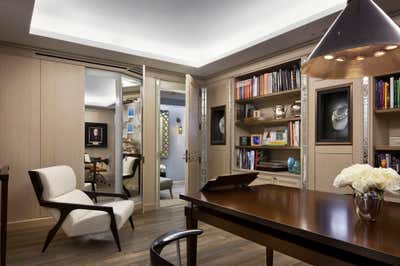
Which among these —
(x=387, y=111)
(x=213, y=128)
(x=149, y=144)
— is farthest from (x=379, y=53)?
(x=149, y=144)

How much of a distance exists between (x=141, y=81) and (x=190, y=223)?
331cm

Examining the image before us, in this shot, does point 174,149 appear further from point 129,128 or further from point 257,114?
point 257,114

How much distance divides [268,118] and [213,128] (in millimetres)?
1211

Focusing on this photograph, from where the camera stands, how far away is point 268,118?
13.8 feet

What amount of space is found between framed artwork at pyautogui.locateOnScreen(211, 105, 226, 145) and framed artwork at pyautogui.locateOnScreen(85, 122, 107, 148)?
9.32ft

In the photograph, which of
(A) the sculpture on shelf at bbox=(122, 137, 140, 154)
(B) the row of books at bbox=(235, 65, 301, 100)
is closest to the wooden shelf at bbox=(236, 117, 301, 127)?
(B) the row of books at bbox=(235, 65, 301, 100)

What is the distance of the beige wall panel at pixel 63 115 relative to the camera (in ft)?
12.7

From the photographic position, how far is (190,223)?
1942 mm

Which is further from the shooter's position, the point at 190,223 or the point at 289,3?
the point at 289,3

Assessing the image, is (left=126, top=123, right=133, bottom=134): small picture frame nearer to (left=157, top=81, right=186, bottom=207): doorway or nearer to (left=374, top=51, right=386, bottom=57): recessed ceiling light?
(left=157, top=81, right=186, bottom=207): doorway

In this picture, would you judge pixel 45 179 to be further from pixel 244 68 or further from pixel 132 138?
pixel 244 68

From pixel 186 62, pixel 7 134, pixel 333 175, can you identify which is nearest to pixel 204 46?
pixel 186 62

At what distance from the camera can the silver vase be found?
1272 mm

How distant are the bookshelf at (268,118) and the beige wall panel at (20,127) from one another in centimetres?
295
